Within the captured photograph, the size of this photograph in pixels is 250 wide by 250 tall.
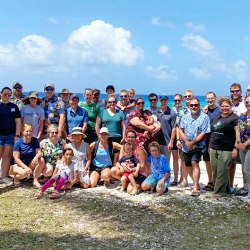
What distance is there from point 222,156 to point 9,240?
4.25 m

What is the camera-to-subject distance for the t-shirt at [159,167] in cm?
735

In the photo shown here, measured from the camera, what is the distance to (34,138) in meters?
7.80

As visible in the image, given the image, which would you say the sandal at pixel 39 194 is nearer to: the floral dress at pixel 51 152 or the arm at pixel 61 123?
the floral dress at pixel 51 152

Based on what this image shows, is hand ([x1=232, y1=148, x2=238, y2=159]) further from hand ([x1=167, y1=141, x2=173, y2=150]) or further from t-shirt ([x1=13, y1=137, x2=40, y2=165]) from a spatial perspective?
t-shirt ([x1=13, y1=137, x2=40, y2=165])

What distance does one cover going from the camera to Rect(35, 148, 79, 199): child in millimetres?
7211

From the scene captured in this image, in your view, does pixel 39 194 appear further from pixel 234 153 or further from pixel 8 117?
pixel 234 153

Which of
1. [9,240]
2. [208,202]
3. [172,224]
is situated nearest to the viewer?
[9,240]

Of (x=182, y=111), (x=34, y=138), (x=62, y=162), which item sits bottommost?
(x=62, y=162)

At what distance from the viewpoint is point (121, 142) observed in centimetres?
817

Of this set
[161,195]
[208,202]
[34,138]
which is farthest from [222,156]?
[34,138]

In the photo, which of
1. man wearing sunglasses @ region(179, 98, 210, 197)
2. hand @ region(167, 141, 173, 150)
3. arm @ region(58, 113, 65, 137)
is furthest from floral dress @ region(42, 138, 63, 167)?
man wearing sunglasses @ region(179, 98, 210, 197)

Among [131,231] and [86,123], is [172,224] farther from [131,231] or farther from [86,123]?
[86,123]

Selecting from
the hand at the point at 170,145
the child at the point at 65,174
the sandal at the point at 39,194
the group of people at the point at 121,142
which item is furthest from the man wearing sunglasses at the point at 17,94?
the hand at the point at 170,145

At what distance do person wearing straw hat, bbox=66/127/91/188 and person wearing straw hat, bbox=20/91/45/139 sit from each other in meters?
0.92
